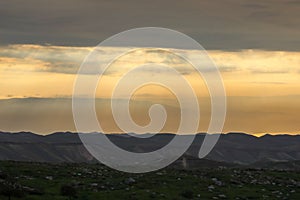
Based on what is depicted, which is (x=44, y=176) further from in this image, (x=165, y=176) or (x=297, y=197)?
(x=297, y=197)

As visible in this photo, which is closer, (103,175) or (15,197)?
(15,197)

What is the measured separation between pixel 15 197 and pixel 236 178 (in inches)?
941

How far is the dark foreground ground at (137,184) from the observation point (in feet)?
126

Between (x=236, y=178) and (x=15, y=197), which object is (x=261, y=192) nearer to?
(x=236, y=178)

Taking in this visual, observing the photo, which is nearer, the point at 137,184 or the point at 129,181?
the point at 137,184

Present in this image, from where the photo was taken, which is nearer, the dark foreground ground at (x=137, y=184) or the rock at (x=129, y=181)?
the dark foreground ground at (x=137, y=184)

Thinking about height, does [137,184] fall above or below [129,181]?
below

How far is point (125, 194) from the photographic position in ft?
134

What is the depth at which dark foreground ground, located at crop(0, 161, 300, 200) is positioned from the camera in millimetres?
38406

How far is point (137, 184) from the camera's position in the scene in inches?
1789

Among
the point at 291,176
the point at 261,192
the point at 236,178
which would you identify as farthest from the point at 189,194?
the point at 291,176

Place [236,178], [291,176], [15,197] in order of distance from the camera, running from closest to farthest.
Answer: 1. [15,197]
2. [236,178]
3. [291,176]

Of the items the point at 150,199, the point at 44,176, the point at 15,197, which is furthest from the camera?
the point at 44,176

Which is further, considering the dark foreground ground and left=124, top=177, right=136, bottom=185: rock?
left=124, top=177, right=136, bottom=185: rock
